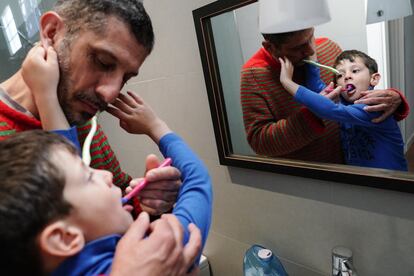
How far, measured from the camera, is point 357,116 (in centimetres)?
71

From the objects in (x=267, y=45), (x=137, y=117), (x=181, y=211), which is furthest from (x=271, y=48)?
(x=181, y=211)

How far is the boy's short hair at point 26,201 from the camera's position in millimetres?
324

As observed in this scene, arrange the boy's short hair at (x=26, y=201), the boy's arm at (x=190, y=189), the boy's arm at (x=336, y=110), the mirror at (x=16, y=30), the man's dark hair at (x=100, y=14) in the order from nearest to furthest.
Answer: the boy's short hair at (x=26, y=201) → the boy's arm at (x=190, y=189) → the man's dark hair at (x=100, y=14) → the boy's arm at (x=336, y=110) → the mirror at (x=16, y=30)

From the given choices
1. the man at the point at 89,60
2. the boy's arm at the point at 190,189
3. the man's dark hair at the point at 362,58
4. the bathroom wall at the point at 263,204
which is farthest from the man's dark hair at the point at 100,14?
the man's dark hair at the point at 362,58

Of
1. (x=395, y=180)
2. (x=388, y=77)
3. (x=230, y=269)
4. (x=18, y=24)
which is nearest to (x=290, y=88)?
(x=388, y=77)

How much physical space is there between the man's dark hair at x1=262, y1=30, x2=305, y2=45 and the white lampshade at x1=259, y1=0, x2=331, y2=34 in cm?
2

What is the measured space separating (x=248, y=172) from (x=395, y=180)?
421 millimetres

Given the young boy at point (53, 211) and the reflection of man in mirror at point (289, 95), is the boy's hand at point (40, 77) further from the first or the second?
the reflection of man in mirror at point (289, 95)

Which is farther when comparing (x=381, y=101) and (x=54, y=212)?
(x=381, y=101)

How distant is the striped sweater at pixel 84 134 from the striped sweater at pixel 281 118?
41 cm

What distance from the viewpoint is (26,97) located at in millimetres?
594

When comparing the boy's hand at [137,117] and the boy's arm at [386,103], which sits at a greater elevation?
the boy's hand at [137,117]

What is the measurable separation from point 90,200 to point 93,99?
0.98ft

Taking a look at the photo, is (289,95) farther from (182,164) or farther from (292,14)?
(182,164)
